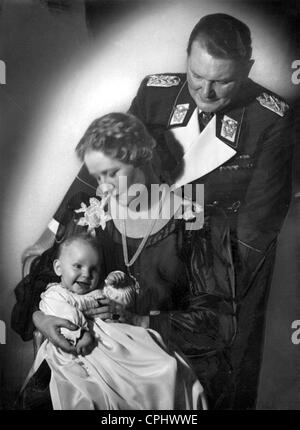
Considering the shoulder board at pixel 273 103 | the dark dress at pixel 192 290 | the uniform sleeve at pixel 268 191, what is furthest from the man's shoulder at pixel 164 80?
the dark dress at pixel 192 290

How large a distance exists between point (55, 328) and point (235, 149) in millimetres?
1461

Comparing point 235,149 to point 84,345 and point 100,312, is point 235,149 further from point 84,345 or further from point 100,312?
point 84,345

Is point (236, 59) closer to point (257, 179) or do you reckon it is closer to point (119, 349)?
point (257, 179)

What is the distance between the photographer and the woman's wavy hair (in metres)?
3.81

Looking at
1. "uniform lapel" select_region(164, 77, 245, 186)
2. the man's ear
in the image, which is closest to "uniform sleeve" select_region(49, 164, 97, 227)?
the man's ear

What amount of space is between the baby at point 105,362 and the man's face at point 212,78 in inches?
43.3

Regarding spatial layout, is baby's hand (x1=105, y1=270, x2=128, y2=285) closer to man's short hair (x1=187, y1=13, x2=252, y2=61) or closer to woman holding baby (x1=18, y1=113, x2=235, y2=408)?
woman holding baby (x1=18, y1=113, x2=235, y2=408)

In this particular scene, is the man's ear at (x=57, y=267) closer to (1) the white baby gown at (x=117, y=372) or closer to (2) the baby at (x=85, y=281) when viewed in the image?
(2) the baby at (x=85, y=281)

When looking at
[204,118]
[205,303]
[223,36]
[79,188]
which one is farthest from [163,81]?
[205,303]

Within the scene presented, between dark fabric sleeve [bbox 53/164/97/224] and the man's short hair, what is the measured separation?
Answer: 947 mm

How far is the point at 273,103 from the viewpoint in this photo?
3.87 meters
